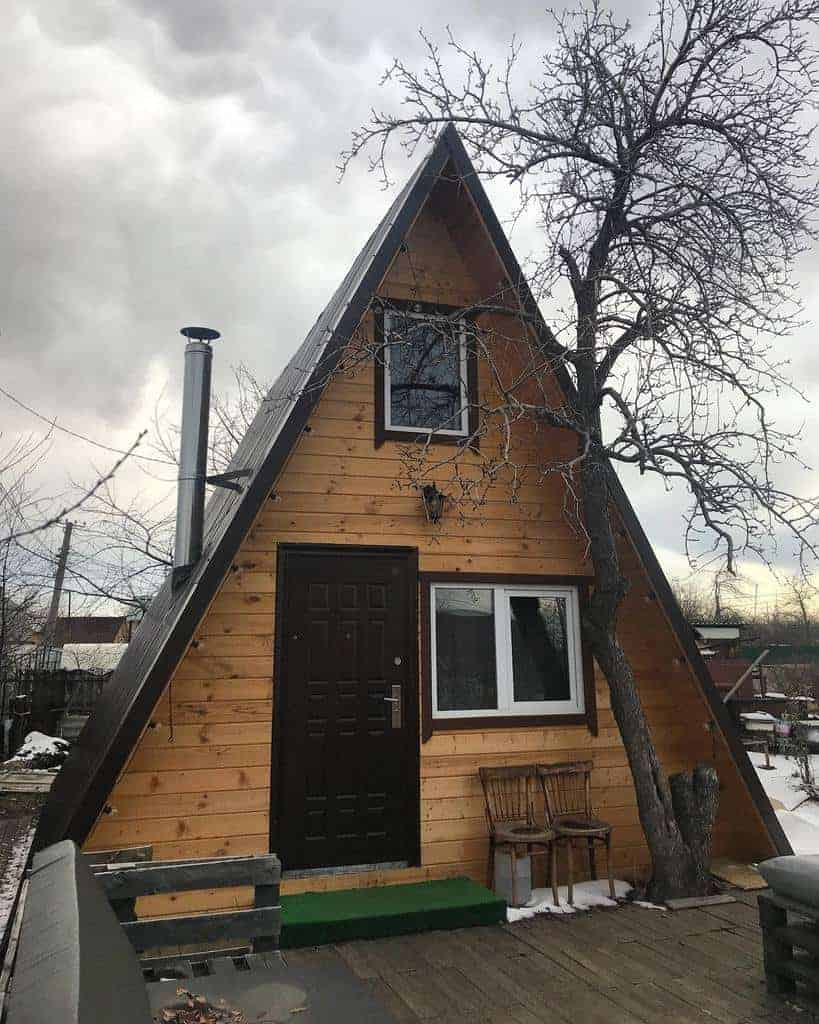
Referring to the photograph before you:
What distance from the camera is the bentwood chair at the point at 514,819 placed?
484 centimetres

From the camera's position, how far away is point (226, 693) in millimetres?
4883

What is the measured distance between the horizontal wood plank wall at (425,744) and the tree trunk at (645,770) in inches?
18.4

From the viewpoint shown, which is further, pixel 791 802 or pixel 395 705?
pixel 791 802

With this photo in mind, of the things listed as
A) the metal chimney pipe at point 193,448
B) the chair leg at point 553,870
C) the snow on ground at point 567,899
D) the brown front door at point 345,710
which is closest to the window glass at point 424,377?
the brown front door at point 345,710

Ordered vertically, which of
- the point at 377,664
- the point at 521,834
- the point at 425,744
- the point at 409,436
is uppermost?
the point at 409,436

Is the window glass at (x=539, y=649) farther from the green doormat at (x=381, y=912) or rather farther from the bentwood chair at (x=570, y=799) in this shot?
the green doormat at (x=381, y=912)

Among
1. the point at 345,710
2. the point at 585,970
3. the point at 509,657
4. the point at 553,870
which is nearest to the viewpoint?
the point at 585,970

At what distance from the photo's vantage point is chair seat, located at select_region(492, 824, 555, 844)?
4773 mm

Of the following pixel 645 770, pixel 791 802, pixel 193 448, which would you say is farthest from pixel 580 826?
pixel 791 802

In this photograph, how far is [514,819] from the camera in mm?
5277

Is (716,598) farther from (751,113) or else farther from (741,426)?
(751,113)

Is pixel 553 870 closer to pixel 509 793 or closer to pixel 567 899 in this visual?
pixel 567 899

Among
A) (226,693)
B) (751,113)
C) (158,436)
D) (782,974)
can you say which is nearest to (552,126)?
(751,113)

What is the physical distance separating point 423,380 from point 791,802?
6.87m
